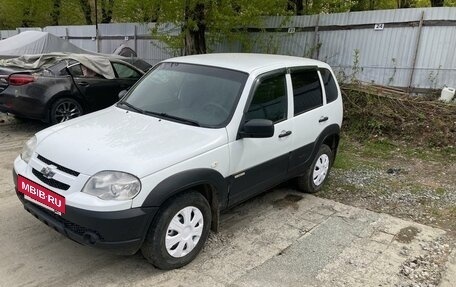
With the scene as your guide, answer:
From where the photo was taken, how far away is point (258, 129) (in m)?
3.76

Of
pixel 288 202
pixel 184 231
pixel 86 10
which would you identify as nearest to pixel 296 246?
pixel 288 202

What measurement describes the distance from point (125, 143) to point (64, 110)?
5.21 metres

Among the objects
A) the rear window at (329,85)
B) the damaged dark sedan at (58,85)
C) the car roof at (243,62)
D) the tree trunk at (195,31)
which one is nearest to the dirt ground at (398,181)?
the rear window at (329,85)

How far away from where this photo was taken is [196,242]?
3658mm

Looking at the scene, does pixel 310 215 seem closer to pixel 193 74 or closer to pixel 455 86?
pixel 193 74

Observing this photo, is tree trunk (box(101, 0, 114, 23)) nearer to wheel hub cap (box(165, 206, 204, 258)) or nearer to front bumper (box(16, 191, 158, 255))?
wheel hub cap (box(165, 206, 204, 258))

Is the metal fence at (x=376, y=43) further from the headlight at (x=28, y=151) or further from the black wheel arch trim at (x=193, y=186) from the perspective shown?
the headlight at (x=28, y=151)

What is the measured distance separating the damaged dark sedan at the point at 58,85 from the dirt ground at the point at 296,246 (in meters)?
1.93

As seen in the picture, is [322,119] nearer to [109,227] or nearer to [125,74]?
[109,227]

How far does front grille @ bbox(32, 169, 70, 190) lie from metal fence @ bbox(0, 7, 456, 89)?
8217 mm

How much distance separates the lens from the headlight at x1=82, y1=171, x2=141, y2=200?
309 cm

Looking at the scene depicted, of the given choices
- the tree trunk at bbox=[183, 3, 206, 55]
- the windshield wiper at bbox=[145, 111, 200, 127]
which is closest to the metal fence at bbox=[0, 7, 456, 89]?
the tree trunk at bbox=[183, 3, 206, 55]

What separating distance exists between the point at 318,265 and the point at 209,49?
30.7ft

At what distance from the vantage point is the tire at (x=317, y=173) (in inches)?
209
